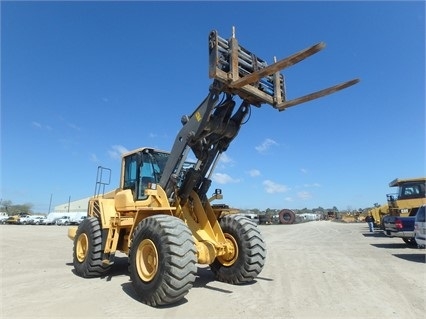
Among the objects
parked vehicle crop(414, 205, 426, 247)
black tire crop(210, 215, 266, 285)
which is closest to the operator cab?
black tire crop(210, 215, 266, 285)

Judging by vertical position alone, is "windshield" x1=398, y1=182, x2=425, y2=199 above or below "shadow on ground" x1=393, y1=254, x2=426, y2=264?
above

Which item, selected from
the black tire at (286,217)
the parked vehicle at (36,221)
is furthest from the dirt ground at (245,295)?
the parked vehicle at (36,221)

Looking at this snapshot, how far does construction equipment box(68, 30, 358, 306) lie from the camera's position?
18.5 feet

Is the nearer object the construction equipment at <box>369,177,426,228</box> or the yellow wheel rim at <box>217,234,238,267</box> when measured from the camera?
the yellow wheel rim at <box>217,234,238,267</box>

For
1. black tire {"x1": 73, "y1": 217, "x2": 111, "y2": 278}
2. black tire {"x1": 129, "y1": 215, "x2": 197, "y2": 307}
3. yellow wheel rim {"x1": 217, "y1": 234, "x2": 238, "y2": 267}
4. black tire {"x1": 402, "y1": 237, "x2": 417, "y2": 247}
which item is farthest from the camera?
black tire {"x1": 402, "y1": 237, "x2": 417, "y2": 247}

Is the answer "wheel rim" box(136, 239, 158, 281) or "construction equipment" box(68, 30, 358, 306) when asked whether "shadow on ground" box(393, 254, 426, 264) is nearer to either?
"construction equipment" box(68, 30, 358, 306)

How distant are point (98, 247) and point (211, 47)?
5191 millimetres

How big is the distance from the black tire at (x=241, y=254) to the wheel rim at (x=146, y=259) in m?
1.96

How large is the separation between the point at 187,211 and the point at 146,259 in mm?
1629

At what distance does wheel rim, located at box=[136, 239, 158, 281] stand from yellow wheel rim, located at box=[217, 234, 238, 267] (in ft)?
5.86

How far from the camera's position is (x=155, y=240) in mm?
5914

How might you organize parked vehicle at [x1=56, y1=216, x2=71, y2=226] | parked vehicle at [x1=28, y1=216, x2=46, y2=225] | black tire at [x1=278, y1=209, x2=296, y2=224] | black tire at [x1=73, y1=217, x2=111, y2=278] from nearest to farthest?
black tire at [x1=73, y1=217, x2=111, y2=278]
black tire at [x1=278, y1=209, x2=296, y2=224]
parked vehicle at [x1=56, y1=216, x2=71, y2=226]
parked vehicle at [x1=28, y1=216, x2=46, y2=225]

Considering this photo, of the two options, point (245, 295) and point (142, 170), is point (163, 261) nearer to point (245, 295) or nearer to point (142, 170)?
point (245, 295)

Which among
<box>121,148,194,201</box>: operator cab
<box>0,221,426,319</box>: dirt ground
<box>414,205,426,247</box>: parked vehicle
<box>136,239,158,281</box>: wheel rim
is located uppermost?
<box>121,148,194,201</box>: operator cab
